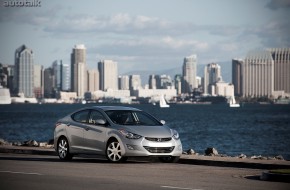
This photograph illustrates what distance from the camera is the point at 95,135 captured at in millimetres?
21734

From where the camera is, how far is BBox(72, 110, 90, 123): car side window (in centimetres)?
2250

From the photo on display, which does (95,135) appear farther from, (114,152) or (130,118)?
(130,118)

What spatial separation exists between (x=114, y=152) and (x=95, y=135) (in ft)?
2.79

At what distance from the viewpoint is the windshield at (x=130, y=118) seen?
2184 centimetres

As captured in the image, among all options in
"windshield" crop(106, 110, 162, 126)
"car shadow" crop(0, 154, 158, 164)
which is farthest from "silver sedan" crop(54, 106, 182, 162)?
"car shadow" crop(0, 154, 158, 164)

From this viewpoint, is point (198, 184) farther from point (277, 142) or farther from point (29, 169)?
point (277, 142)

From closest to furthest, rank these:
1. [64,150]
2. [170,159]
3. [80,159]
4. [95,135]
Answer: [170,159]
[95,135]
[64,150]
[80,159]

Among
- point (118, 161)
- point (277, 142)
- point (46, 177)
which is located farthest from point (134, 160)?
point (277, 142)

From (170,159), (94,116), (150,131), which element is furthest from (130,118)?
(170,159)

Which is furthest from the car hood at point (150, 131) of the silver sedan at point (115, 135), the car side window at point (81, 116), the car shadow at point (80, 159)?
the car side window at point (81, 116)

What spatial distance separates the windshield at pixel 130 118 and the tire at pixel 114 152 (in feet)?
2.33

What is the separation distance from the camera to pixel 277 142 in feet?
221

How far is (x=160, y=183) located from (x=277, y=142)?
52281mm

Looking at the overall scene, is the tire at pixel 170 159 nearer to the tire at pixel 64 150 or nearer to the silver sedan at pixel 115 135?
the silver sedan at pixel 115 135
